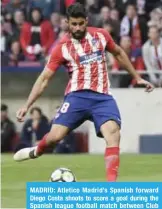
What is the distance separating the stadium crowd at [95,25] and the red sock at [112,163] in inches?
372

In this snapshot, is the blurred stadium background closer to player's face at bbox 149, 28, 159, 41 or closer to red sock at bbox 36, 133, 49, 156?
player's face at bbox 149, 28, 159, 41

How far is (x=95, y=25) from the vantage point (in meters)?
21.6

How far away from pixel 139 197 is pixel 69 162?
8.77 meters

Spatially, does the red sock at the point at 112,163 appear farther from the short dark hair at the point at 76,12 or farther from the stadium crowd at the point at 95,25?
the stadium crowd at the point at 95,25

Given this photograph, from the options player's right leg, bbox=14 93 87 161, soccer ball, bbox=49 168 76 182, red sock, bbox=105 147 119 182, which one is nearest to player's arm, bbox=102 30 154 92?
player's right leg, bbox=14 93 87 161

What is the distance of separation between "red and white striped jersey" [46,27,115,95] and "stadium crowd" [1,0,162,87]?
9.04 meters

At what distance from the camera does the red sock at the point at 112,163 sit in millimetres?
10398

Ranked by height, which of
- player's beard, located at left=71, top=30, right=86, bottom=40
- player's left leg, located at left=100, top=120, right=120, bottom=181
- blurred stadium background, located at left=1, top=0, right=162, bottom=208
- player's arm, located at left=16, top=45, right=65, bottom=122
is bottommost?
player's left leg, located at left=100, top=120, right=120, bottom=181

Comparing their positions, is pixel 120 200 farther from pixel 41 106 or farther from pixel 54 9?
pixel 54 9

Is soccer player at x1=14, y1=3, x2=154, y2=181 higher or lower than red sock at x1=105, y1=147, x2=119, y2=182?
higher

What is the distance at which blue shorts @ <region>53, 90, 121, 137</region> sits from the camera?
10.7 meters

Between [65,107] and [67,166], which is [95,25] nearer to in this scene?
[67,166]

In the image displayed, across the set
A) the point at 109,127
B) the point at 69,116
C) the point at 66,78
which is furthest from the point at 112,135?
the point at 66,78

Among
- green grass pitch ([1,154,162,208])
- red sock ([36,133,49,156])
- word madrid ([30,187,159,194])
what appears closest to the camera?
word madrid ([30,187,159,194])
